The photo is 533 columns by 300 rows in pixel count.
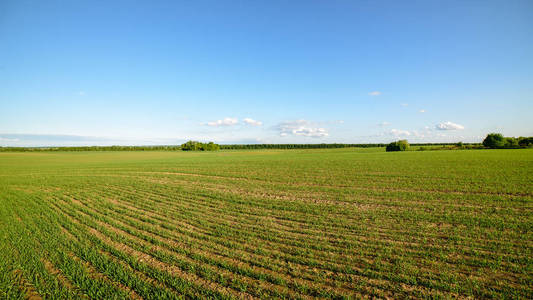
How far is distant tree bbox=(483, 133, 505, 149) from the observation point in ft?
252

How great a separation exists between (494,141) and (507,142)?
3.19 m

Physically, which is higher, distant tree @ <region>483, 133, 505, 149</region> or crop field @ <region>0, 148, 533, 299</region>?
distant tree @ <region>483, 133, 505, 149</region>

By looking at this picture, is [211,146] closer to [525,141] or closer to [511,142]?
[511,142]

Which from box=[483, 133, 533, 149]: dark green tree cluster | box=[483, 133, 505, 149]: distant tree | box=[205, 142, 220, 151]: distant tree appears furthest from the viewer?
box=[205, 142, 220, 151]: distant tree

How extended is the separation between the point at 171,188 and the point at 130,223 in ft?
27.8

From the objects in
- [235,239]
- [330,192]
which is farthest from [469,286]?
[330,192]

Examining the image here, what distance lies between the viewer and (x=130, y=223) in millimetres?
9672

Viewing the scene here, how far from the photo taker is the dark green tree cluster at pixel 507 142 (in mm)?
74875

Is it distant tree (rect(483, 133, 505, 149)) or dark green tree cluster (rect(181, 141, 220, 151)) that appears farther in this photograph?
dark green tree cluster (rect(181, 141, 220, 151))

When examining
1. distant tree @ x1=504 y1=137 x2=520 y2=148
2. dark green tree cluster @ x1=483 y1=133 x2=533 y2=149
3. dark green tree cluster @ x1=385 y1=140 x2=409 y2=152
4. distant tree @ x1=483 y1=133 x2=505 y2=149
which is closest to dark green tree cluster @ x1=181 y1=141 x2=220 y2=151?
dark green tree cluster @ x1=385 y1=140 x2=409 y2=152

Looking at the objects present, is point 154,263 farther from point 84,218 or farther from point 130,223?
point 84,218

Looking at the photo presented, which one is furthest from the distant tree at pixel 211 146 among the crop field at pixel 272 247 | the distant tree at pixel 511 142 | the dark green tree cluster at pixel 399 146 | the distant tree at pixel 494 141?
the distant tree at pixel 511 142

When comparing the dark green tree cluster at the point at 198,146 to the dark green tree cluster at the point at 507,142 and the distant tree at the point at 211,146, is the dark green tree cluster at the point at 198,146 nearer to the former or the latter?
the distant tree at the point at 211,146

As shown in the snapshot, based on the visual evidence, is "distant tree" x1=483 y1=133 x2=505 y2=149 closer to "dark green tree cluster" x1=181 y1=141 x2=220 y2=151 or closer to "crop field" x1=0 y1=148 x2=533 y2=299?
"crop field" x1=0 y1=148 x2=533 y2=299
